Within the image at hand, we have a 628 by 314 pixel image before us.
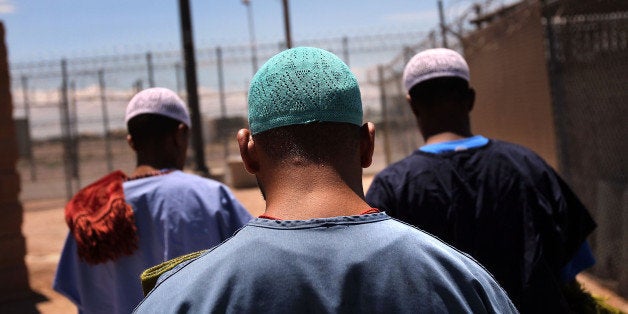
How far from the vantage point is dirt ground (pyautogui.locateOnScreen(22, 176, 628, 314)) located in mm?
6352

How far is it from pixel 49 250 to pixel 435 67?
28.4 ft

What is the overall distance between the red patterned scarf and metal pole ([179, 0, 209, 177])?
25.5 feet

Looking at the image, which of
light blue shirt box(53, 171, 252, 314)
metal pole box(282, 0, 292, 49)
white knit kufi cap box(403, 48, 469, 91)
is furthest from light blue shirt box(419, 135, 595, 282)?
metal pole box(282, 0, 292, 49)

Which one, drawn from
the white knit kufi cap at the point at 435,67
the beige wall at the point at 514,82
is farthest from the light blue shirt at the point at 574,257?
the beige wall at the point at 514,82

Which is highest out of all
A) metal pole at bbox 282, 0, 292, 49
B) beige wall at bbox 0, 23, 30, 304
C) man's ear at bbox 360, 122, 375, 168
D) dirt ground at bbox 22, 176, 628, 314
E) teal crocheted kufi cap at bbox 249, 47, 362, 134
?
metal pole at bbox 282, 0, 292, 49

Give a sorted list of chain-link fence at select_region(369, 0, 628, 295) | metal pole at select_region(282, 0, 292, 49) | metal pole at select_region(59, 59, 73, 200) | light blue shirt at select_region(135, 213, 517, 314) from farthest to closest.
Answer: metal pole at select_region(59, 59, 73, 200) → metal pole at select_region(282, 0, 292, 49) → chain-link fence at select_region(369, 0, 628, 295) → light blue shirt at select_region(135, 213, 517, 314)

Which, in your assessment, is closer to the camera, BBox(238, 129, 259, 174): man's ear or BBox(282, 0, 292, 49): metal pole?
BBox(238, 129, 259, 174): man's ear

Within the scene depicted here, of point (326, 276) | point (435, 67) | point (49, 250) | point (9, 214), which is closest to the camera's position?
point (326, 276)

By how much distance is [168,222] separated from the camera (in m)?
2.80

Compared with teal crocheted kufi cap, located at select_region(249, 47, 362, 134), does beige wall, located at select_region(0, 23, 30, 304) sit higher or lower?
Answer: lower

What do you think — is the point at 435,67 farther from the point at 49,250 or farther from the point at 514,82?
the point at 49,250

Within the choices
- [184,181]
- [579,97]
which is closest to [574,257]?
[184,181]

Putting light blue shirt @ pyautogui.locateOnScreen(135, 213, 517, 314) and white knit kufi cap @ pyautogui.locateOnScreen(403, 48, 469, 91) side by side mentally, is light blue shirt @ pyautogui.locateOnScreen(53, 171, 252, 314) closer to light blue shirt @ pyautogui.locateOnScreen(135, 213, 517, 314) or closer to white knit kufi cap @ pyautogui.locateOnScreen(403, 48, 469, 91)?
white knit kufi cap @ pyautogui.locateOnScreen(403, 48, 469, 91)

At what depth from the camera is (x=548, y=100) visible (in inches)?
277
